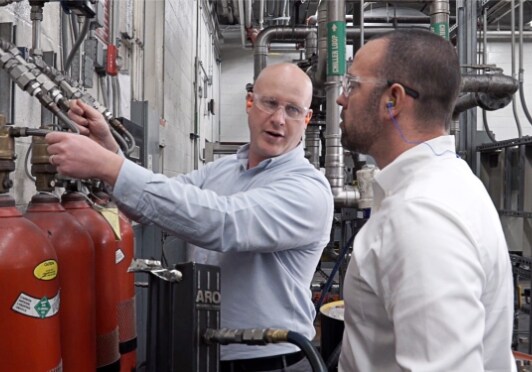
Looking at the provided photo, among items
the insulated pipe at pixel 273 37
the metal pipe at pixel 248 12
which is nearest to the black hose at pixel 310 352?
the insulated pipe at pixel 273 37

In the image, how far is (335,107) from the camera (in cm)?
306

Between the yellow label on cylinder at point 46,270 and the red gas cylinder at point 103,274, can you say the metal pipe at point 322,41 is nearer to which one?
the red gas cylinder at point 103,274

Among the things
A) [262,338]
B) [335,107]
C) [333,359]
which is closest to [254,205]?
[262,338]

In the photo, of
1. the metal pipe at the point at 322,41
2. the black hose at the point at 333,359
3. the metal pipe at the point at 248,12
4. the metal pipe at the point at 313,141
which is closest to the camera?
the black hose at the point at 333,359

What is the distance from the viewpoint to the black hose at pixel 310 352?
2.44ft

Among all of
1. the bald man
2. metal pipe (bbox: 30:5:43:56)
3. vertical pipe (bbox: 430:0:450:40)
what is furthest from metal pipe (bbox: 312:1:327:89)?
metal pipe (bbox: 30:5:43:56)

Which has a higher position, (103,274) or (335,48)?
(335,48)

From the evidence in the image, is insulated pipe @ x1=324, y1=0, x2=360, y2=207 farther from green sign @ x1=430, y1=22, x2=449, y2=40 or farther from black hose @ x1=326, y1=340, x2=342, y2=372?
black hose @ x1=326, y1=340, x2=342, y2=372

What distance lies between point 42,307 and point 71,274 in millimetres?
128

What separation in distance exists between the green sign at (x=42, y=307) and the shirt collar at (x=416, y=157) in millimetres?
543

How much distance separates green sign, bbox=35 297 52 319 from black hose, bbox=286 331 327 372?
36cm

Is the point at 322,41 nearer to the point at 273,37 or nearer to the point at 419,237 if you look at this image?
the point at 273,37

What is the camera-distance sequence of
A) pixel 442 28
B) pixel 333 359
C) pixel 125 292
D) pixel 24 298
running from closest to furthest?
pixel 24 298
pixel 125 292
pixel 333 359
pixel 442 28

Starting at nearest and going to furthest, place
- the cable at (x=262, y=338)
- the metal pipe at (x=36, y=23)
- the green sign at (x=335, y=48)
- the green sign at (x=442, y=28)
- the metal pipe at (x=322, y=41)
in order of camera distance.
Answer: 1. the cable at (x=262, y=338)
2. the metal pipe at (x=36, y=23)
3. the green sign at (x=335, y=48)
4. the green sign at (x=442, y=28)
5. the metal pipe at (x=322, y=41)
